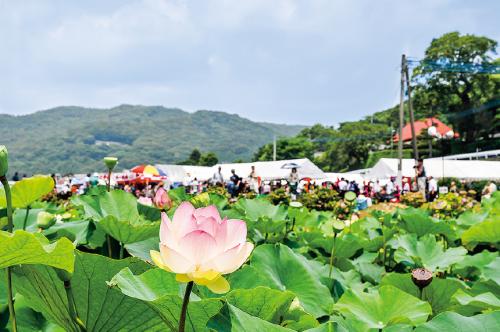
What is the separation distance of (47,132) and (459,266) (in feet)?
606

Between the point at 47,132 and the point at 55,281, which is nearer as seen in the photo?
the point at 55,281

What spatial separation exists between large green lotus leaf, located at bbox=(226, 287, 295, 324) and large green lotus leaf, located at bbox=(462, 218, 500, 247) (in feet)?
4.18

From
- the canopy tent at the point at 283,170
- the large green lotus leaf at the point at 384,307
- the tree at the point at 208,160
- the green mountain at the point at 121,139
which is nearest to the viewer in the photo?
the large green lotus leaf at the point at 384,307

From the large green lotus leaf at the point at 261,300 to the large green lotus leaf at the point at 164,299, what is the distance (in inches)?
1.4

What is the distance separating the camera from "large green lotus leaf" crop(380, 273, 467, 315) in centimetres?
116

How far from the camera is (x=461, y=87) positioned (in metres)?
26.9

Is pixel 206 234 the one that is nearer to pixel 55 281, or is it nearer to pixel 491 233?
pixel 55 281

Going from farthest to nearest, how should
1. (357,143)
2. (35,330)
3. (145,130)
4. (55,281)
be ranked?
(145,130)
(357,143)
(35,330)
(55,281)

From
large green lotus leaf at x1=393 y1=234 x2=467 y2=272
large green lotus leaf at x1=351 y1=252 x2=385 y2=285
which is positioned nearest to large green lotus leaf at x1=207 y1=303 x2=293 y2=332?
large green lotus leaf at x1=351 y1=252 x2=385 y2=285

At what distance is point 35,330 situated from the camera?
768mm

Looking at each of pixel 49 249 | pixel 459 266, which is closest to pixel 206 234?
pixel 49 249

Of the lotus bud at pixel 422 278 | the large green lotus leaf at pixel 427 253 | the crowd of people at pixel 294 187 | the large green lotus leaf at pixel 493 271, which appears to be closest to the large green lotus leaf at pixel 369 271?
the large green lotus leaf at pixel 427 253

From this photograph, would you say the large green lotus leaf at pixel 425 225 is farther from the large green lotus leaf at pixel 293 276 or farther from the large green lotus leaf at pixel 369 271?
the large green lotus leaf at pixel 293 276

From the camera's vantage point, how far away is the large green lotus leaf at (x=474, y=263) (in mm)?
1540
